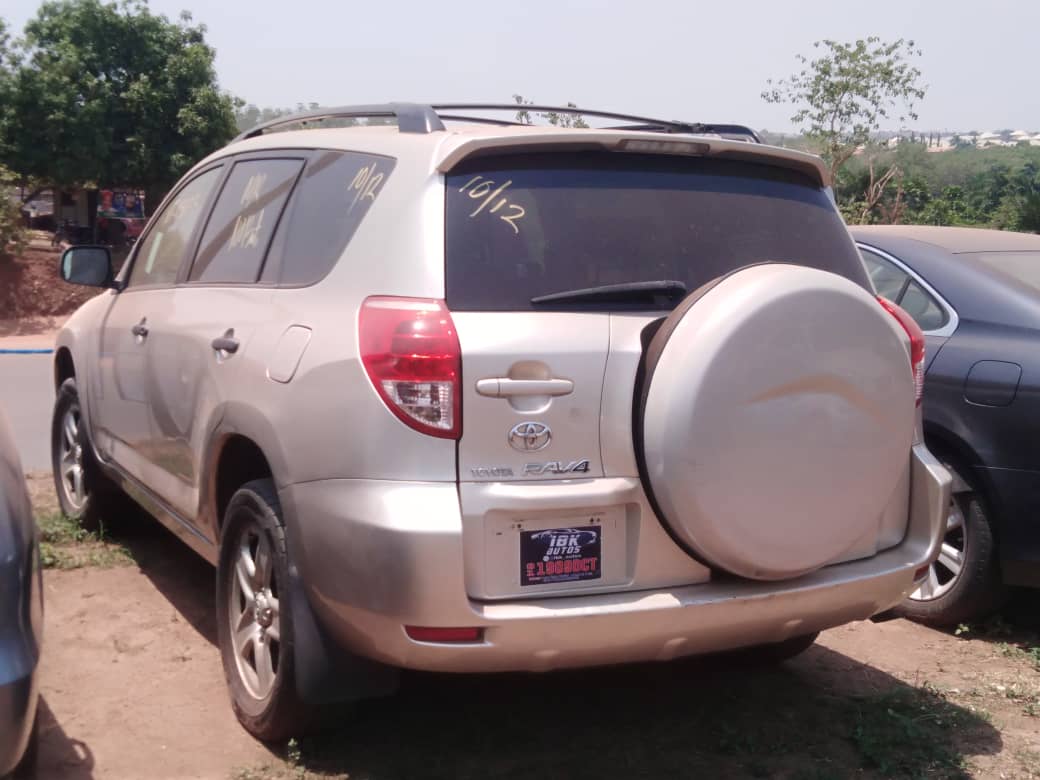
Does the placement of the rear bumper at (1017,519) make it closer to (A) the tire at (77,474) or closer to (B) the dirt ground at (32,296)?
(A) the tire at (77,474)

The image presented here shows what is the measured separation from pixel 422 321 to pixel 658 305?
0.70 metres

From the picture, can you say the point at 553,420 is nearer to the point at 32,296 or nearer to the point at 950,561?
the point at 950,561

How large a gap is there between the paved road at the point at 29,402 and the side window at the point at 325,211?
87.2 inches

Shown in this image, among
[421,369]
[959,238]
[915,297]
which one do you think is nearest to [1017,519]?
[915,297]

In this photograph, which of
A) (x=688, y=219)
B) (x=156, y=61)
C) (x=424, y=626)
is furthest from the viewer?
(x=156, y=61)

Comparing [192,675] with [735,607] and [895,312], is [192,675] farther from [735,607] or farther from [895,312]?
[895,312]

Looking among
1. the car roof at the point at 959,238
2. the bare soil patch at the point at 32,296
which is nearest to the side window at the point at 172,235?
the car roof at the point at 959,238

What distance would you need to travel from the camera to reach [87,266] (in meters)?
5.11

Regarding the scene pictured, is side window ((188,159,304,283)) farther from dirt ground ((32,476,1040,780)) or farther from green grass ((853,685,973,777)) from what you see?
green grass ((853,685,973,777))

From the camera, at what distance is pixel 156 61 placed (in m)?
31.6

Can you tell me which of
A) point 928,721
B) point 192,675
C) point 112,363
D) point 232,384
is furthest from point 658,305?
point 112,363

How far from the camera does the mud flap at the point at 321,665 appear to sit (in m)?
3.18

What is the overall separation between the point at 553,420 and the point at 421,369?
1.22ft

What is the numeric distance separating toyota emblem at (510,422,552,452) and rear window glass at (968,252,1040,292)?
3051 millimetres
